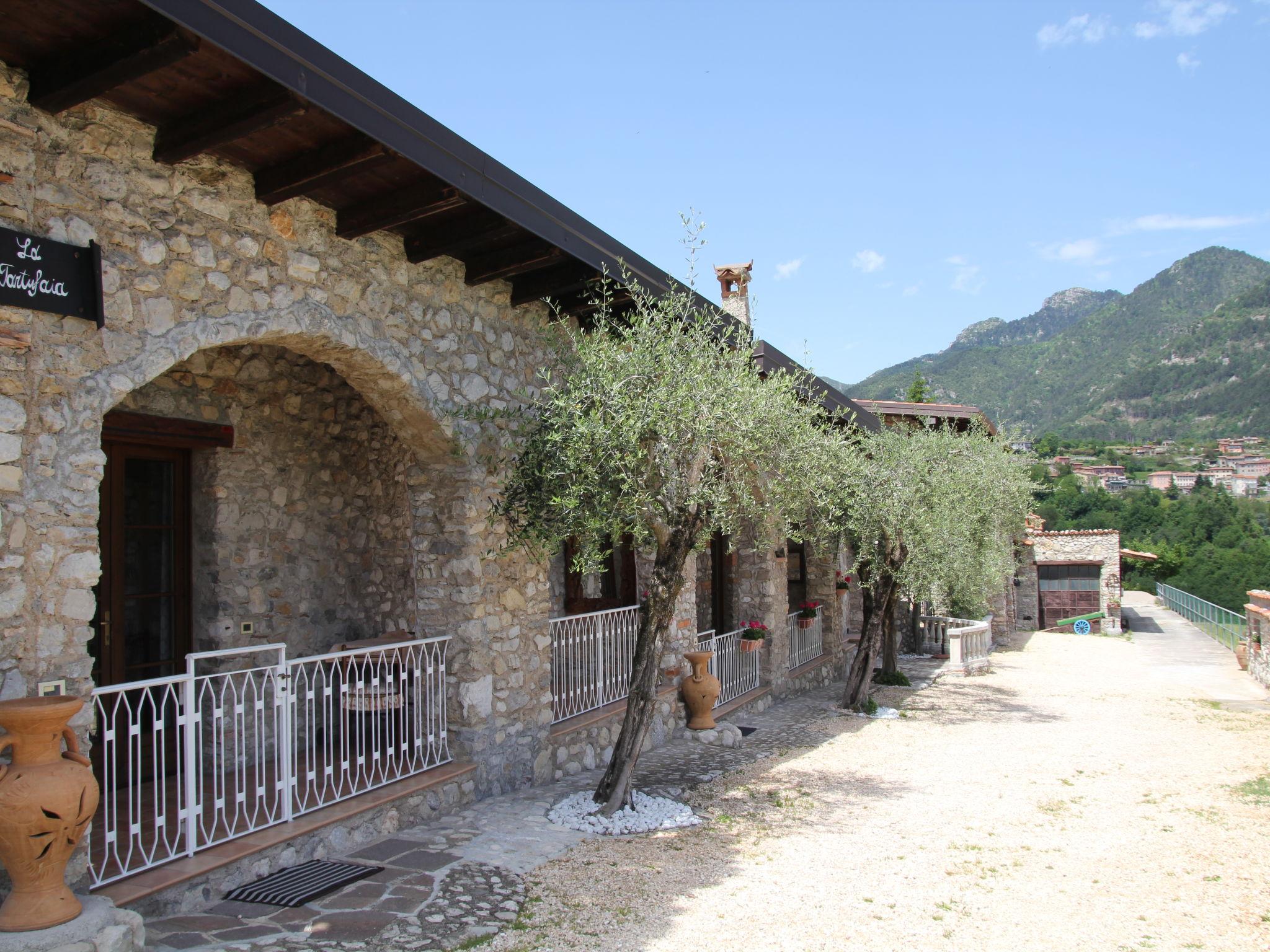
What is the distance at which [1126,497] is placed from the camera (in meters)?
51.0

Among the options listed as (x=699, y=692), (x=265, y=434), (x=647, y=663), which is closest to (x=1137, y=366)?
(x=699, y=692)

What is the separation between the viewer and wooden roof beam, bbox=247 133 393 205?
4379 millimetres

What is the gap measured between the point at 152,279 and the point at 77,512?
1115 mm

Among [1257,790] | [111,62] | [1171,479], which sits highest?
[111,62]

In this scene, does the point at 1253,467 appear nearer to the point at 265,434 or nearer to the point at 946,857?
the point at 946,857

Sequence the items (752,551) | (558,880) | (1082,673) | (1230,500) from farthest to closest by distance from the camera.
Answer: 1. (1230,500)
2. (1082,673)
3. (752,551)
4. (558,880)

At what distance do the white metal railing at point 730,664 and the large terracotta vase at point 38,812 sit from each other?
664 centimetres

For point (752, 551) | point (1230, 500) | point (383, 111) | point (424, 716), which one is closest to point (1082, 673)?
point (752, 551)

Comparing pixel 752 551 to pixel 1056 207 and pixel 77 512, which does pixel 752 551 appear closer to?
pixel 77 512

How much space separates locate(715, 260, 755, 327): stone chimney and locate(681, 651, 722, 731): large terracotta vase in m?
5.47

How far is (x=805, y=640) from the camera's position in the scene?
12633 millimetres

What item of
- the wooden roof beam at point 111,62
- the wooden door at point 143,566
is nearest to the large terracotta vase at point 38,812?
the wooden roof beam at point 111,62

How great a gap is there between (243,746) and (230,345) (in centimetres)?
232

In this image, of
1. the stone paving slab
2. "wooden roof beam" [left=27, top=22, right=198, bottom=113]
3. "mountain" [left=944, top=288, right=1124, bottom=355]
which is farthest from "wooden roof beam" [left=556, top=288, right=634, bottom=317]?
"mountain" [left=944, top=288, right=1124, bottom=355]
